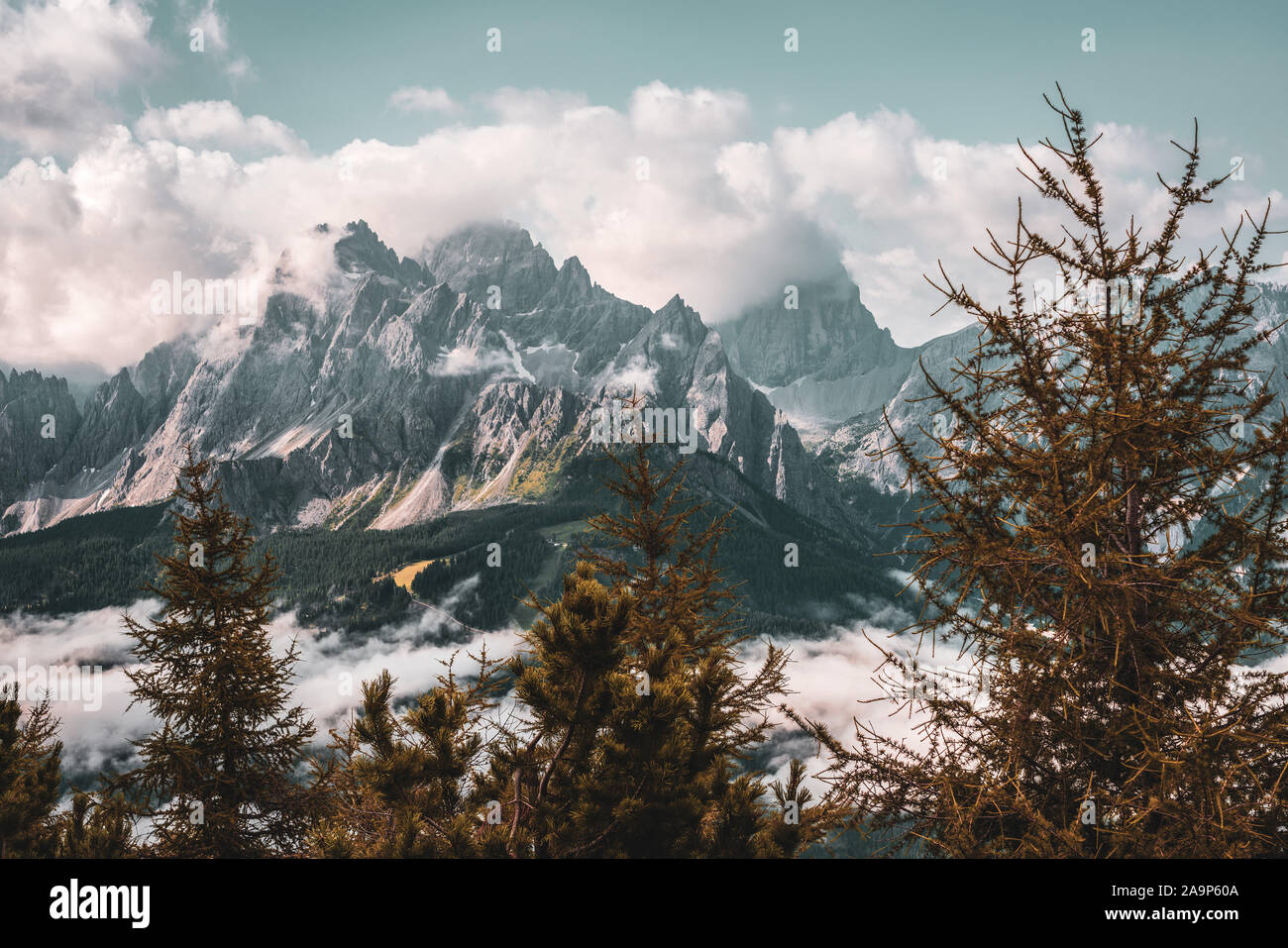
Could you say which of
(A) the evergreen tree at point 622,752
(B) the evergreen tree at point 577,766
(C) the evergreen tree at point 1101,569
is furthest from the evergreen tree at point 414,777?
(C) the evergreen tree at point 1101,569

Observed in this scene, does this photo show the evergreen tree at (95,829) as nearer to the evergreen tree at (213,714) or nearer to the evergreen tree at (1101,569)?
the evergreen tree at (213,714)

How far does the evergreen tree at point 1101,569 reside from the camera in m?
5.31

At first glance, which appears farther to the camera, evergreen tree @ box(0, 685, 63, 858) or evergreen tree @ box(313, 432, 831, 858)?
evergreen tree @ box(0, 685, 63, 858)

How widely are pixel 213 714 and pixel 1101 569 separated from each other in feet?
56.0

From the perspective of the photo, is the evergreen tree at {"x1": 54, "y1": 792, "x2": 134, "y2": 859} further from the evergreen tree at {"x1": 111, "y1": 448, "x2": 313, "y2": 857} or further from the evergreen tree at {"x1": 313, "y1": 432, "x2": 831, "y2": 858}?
the evergreen tree at {"x1": 313, "y1": 432, "x2": 831, "y2": 858}

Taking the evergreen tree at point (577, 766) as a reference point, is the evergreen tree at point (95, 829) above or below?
below

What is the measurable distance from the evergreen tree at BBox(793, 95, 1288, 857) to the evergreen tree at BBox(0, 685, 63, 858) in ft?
73.8

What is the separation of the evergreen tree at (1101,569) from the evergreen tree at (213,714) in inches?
553

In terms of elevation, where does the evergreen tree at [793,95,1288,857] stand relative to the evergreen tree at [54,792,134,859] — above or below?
above

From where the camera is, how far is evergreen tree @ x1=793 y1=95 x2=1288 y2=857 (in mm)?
5312

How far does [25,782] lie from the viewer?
18547 millimetres

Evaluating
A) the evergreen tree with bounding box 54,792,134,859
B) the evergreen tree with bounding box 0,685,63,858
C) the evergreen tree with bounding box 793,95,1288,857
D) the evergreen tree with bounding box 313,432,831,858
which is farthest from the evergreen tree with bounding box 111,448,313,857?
the evergreen tree with bounding box 793,95,1288,857
